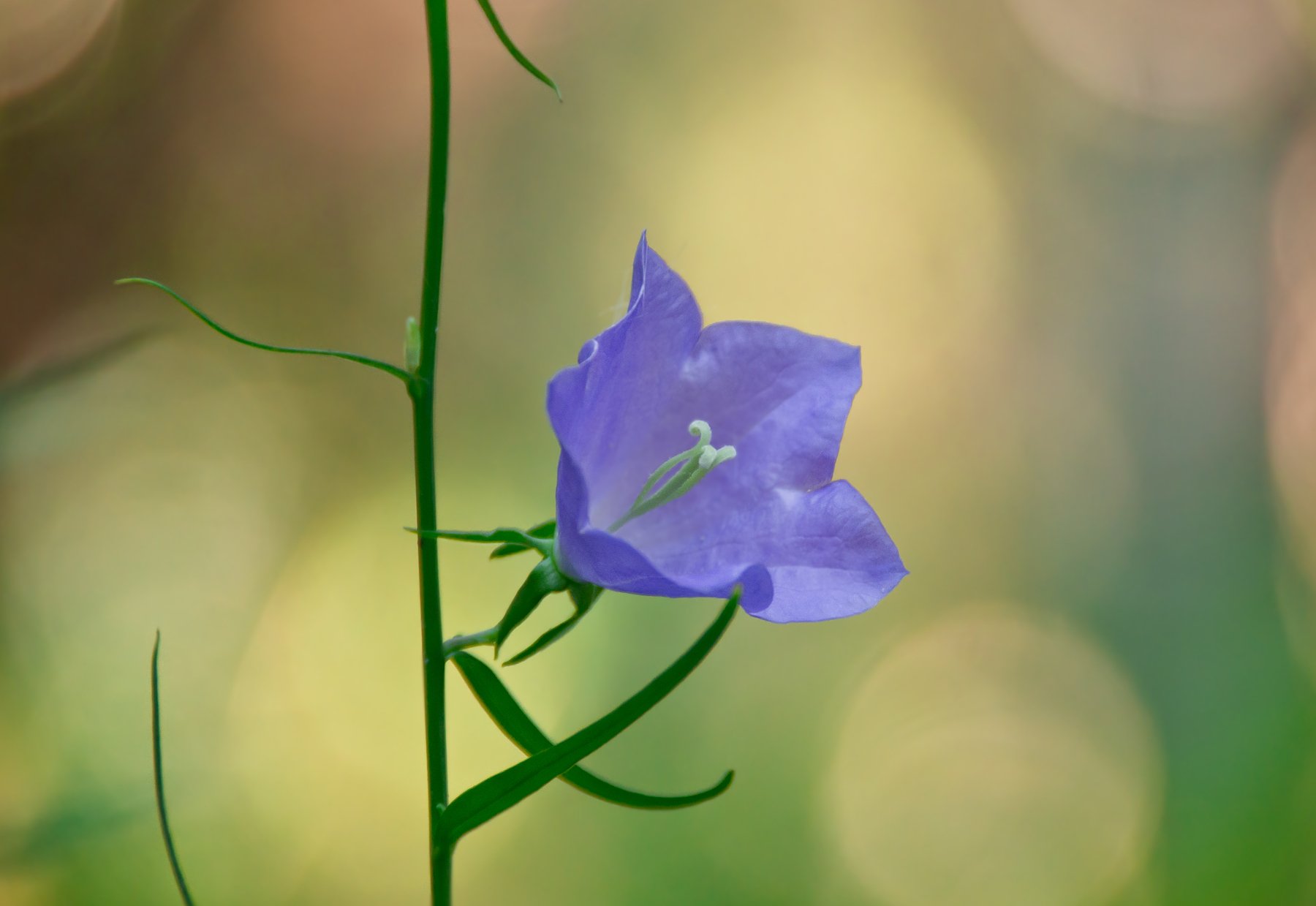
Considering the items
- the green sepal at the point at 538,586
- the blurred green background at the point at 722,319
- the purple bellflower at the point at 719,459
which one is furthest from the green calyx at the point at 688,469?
the blurred green background at the point at 722,319

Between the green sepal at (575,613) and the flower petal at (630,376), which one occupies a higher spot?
the flower petal at (630,376)

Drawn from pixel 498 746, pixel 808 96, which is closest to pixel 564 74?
pixel 808 96

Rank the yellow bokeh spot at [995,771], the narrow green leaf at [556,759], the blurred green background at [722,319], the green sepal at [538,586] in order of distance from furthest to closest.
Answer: the yellow bokeh spot at [995,771]
the blurred green background at [722,319]
the green sepal at [538,586]
the narrow green leaf at [556,759]

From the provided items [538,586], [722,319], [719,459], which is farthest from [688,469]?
[722,319]

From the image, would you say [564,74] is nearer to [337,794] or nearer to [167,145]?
[167,145]

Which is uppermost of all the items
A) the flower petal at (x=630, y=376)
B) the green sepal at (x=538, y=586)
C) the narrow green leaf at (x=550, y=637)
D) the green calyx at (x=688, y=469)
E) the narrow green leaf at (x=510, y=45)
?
the narrow green leaf at (x=510, y=45)

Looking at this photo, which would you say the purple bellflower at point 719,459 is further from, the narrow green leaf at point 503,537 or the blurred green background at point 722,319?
the blurred green background at point 722,319
